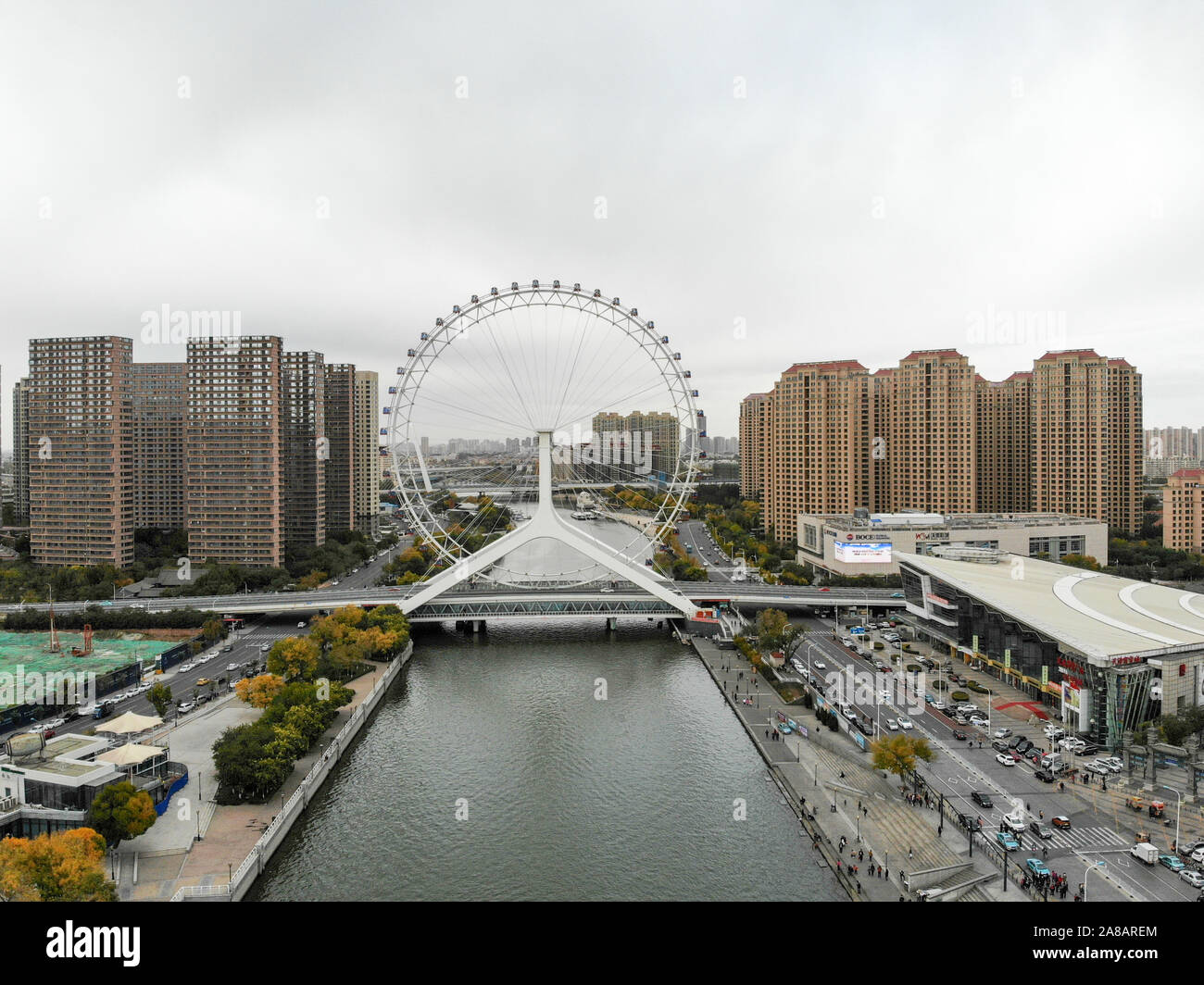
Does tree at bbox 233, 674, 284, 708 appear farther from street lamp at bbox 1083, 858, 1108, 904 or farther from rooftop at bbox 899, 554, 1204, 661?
rooftop at bbox 899, 554, 1204, 661

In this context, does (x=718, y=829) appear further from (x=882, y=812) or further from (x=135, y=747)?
(x=135, y=747)

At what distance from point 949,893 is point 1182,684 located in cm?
763

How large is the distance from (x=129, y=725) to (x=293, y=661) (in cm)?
363

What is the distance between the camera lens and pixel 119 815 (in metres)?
9.31

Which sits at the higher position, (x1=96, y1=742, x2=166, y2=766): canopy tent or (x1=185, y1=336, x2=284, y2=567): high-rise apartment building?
(x1=185, y1=336, x2=284, y2=567): high-rise apartment building

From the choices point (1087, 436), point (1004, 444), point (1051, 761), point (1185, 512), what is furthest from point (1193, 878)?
point (1004, 444)

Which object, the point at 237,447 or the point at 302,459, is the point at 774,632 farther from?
the point at 302,459

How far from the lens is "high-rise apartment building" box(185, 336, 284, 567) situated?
2870cm

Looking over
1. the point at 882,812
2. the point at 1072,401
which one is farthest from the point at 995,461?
the point at 882,812

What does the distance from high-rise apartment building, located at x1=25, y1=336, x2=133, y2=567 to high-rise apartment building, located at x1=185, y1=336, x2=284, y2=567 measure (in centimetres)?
249

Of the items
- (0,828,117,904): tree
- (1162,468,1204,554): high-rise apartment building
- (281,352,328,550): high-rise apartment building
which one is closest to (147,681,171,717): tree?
(0,828,117,904): tree

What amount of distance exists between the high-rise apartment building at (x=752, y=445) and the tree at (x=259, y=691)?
111ft

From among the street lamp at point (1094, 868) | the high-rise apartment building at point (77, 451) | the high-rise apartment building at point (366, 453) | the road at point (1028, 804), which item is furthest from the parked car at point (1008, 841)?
the high-rise apartment building at point (366, 453)

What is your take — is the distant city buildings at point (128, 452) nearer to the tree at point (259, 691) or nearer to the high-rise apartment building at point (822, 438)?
the tree at point (259, 691)
